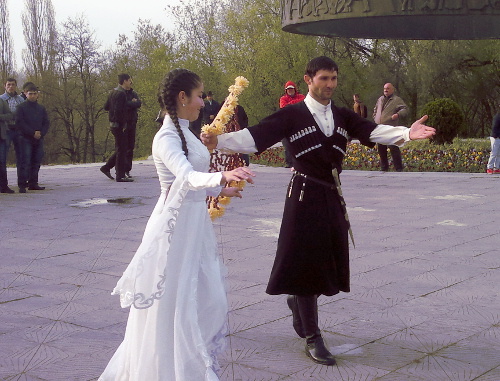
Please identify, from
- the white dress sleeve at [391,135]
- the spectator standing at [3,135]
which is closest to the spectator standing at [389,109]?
the spectator standing at [3,135]

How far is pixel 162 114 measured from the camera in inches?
154

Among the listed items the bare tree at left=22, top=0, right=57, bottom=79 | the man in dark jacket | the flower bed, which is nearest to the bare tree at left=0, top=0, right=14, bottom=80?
the bare tree at left=22, top=0, right=57, bottom=79

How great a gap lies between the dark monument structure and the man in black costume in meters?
0.53

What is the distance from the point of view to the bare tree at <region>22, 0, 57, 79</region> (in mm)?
48281

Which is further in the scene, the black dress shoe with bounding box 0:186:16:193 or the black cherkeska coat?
the black dress shoe with bounding box 0:186:16:193

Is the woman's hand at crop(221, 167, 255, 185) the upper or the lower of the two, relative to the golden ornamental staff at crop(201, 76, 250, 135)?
lower

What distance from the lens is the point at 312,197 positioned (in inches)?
179

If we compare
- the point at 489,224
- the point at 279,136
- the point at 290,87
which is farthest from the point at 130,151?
the point at 279,136

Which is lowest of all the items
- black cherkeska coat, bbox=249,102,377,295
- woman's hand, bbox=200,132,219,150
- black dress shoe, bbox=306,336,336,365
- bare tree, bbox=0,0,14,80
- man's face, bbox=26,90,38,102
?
black dress shoe, bbox=306,336,336,365

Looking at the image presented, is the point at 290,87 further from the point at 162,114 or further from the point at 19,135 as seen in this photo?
the point at 162,114

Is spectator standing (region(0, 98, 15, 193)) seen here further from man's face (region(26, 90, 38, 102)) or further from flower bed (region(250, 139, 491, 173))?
flower bed (region(250, 139, 491, 173))

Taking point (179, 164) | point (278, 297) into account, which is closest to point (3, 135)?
point (278, 297)

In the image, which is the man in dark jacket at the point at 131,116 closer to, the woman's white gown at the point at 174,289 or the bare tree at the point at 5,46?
the woman's white gown at the point at 174,289

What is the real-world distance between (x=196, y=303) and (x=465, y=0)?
93.8 inches
